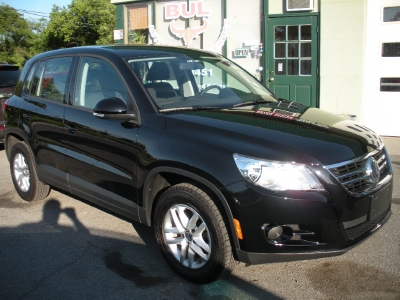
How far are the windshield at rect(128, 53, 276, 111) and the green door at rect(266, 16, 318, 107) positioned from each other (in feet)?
16.5

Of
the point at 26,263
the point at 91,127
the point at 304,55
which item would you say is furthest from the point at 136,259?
the point at 304,55

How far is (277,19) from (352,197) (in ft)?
24.3

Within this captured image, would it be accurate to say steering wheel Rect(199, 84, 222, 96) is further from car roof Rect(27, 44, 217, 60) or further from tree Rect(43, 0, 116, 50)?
tree Rect(43, 0, 116, 50)

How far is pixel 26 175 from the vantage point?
546 cm

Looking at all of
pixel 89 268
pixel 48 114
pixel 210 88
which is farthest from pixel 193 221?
pixel 48 114

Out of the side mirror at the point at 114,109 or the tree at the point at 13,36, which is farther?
the tree at the point at 13,36

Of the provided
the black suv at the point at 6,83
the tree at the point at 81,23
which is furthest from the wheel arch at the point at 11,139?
the tree at the point at 81,23

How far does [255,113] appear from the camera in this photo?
3.77m

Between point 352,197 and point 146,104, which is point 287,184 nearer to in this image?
point 352,197

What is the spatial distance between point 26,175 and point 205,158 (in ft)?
10.2

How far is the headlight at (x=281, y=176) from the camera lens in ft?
9.77

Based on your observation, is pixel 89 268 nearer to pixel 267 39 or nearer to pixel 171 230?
pixel 171 230

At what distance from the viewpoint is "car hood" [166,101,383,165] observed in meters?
3.06

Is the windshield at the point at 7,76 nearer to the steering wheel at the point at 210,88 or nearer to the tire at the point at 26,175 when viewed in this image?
the tire at the point at 26,175
